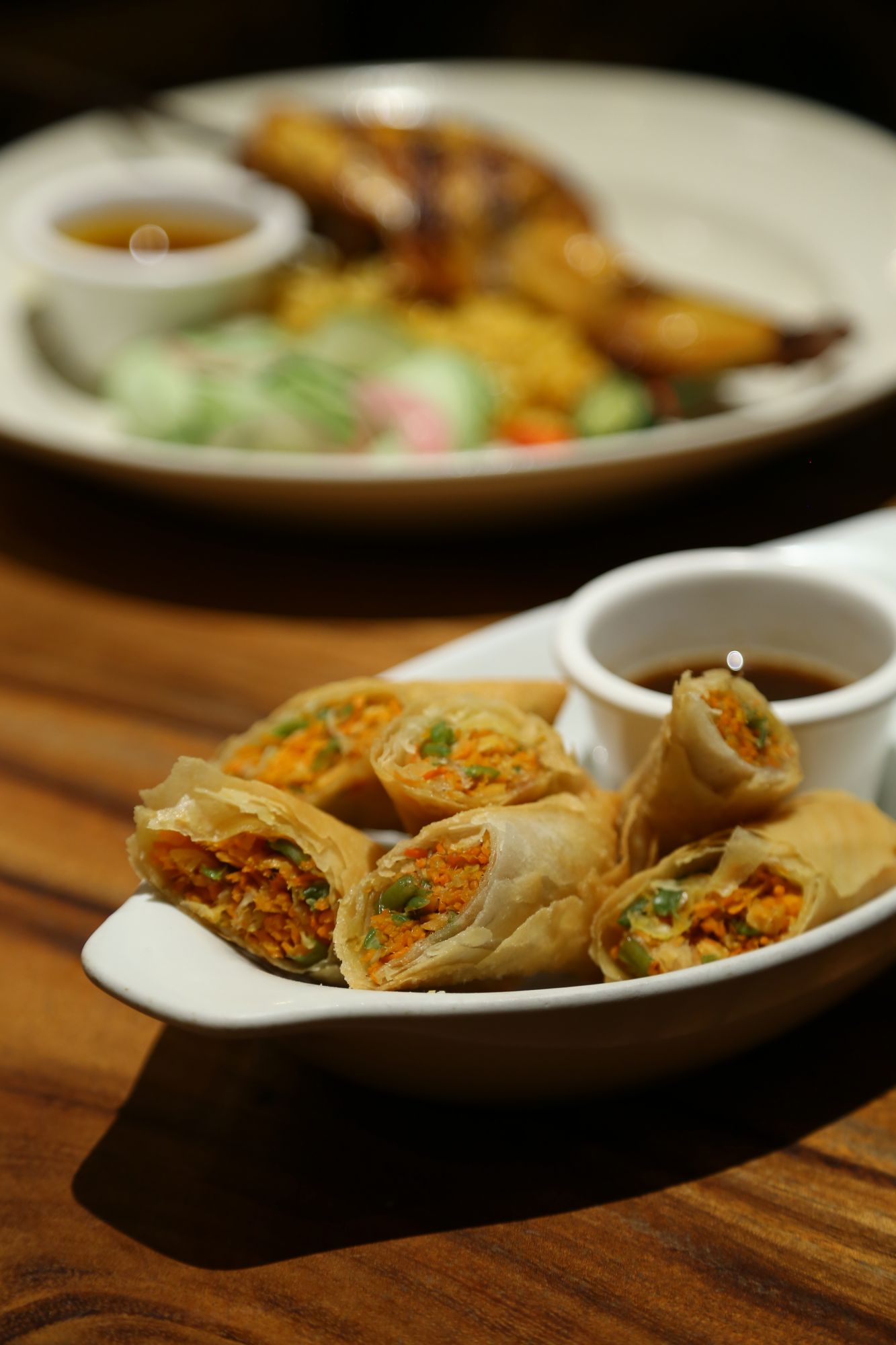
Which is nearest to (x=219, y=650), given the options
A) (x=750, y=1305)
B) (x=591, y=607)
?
(x=591, y=607)

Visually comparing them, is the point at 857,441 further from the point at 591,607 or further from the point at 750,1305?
the point at 750,1305

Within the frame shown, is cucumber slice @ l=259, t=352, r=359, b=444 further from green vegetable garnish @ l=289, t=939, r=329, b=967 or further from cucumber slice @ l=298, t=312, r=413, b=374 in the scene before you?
green vegetable garnish @ l=289, t=939, r=329, b=967

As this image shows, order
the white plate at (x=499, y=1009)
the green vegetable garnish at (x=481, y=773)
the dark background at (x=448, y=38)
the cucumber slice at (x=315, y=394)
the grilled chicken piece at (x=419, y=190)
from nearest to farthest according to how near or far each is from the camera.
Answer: the white plate at (x=499, y=1009) < the green vegetable garnish at (x=481, y=773) < the cucumber slice at (x=315, y=394) < the grilled chicken piece at (x=419, y=190) < the dark background at (x=448, y=38)

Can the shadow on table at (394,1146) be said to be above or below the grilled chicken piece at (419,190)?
below

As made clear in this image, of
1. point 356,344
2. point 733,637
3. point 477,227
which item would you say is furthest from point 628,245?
point 733,637

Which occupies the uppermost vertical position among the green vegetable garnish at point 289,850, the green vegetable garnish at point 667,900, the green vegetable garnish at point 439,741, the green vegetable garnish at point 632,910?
the green vegetable garnish at point 439,741

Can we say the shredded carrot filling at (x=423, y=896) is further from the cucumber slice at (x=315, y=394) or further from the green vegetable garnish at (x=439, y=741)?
the cucumber slice at (x=315, y=394)

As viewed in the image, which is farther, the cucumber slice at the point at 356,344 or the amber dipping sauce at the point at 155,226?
the amber dipping sauce at the point at 155,226

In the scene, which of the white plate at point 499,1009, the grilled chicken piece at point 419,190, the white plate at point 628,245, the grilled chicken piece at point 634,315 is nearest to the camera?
the white plate at point 499,1009

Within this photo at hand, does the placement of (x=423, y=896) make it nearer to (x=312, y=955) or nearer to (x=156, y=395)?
(x=312, y=955)

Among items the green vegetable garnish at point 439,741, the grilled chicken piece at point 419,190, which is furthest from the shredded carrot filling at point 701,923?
the grilled chicken piece at point 419,190
